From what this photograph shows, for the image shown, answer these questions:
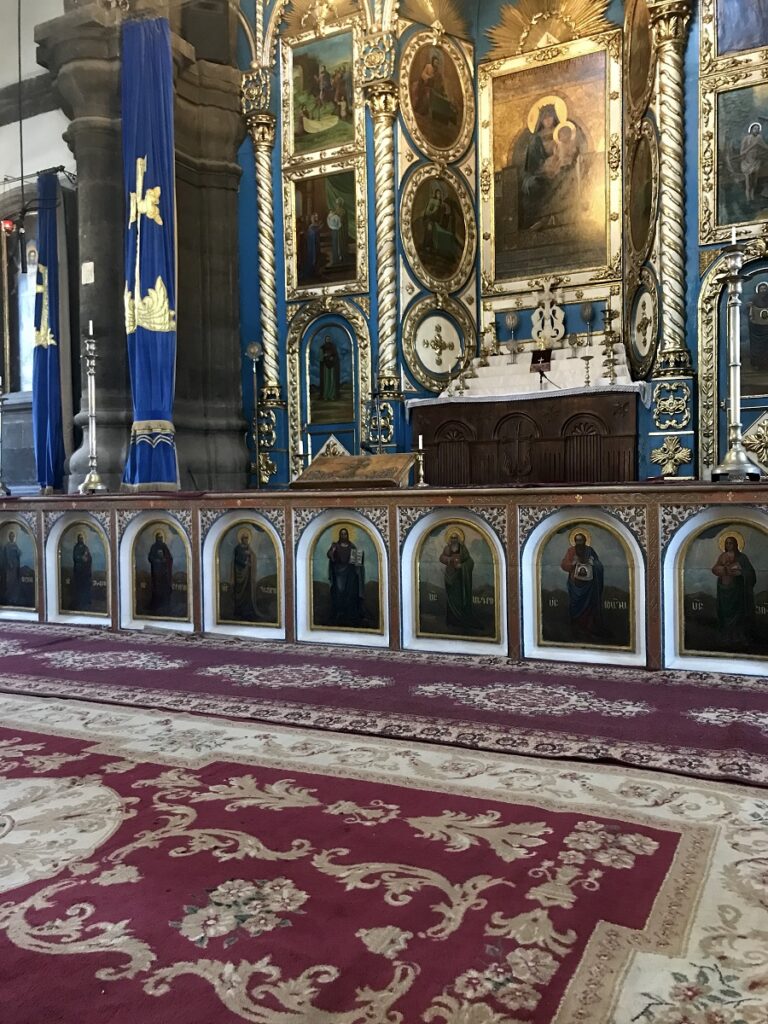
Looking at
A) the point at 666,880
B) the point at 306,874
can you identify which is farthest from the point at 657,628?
the point at 306,874

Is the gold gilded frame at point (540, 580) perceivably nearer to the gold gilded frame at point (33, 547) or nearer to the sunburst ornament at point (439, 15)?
the gold gilded frame at point (33, 547)

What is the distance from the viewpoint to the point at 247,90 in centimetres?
1048

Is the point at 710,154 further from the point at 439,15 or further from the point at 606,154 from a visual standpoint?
the point at 439,15

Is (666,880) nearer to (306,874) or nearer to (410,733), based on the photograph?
(306,874)

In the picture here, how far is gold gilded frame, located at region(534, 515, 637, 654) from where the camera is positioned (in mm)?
4668

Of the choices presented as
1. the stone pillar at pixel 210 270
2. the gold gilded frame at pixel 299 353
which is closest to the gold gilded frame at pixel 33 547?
the stone pillar at pixel 210 270

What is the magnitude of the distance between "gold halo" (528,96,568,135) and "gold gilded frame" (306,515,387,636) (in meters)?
7.27

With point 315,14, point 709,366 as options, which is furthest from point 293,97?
point 709,366

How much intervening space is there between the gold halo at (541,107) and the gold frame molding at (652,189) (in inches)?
44.0

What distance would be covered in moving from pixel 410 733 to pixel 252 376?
778 cm

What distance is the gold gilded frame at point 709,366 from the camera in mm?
8711

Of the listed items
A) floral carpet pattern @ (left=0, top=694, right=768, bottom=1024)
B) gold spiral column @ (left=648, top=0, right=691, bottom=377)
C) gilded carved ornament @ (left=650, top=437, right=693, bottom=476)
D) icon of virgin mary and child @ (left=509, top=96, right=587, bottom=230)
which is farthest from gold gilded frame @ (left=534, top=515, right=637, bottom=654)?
icon of virgin mary and child @ (left=509, top=96, right=587, bottom=230)

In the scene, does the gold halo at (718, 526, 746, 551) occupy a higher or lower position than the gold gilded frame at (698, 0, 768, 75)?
lower

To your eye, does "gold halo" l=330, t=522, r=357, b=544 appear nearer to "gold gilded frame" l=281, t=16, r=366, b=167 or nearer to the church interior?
the church interior
